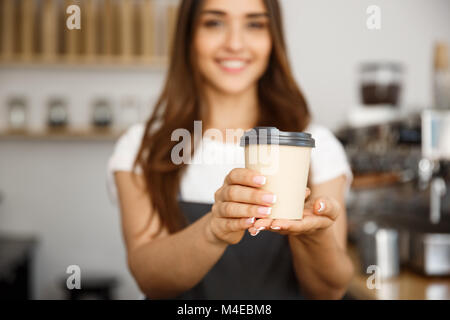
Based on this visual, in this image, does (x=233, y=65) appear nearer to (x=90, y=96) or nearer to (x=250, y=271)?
(x=250, y=271)

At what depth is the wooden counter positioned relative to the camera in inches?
43.8

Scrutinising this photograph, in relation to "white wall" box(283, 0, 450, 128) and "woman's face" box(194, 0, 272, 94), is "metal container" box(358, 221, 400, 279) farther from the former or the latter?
"white wall" box(283, 0, 450, 128)

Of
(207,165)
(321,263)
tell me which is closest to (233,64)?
(207,165)

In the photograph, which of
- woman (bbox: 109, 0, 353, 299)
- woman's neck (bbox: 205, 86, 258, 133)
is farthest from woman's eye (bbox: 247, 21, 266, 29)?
woman's neck (bbox: 205, 86, 258, 133)

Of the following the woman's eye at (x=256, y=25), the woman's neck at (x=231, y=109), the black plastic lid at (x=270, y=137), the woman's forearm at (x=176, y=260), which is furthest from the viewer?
the woman's neck at (x=231, y=109)

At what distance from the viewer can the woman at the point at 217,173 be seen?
2.52 feet

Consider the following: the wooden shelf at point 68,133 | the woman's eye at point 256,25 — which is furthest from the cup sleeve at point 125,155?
A: the wooden shelf at point 68,133

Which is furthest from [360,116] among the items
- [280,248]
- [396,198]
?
[280,248]

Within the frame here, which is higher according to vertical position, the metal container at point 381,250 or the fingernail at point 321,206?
the fingernail at point 321,206

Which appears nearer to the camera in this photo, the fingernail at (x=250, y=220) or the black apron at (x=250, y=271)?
the fingernail at (x=250, y=220)

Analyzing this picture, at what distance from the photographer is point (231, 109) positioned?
93 cm

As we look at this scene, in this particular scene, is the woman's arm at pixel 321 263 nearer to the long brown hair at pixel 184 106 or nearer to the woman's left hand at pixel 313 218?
the woman's left hand at pixel 313 218

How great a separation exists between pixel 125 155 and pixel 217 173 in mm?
209

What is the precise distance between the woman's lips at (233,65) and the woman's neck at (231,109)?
0.07 meters
